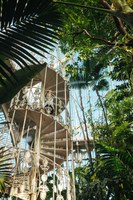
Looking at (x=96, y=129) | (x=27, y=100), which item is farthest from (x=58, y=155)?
(x=96, y=129)

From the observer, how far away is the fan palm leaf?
0.96m

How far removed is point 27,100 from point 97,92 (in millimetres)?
6173

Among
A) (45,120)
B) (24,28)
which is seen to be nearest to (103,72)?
(45,120)

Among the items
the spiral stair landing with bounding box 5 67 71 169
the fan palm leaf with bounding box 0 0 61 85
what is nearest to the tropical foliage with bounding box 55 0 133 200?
the fan palm leaf with bounding box 0 0 61 85

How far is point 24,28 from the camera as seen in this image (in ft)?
3.47

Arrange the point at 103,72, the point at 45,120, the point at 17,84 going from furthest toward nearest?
the point at 103,72 → the point at 45,120 → the point at 17,84

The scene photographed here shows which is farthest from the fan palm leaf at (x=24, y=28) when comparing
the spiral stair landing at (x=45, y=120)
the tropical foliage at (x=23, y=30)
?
the spiral stair landing at (x=45, y=120)

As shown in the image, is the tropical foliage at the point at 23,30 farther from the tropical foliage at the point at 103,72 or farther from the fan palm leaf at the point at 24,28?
the tropical foliage at the point at 103,72

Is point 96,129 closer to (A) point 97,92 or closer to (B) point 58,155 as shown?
(A) point 97,92

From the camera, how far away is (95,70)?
12836mm

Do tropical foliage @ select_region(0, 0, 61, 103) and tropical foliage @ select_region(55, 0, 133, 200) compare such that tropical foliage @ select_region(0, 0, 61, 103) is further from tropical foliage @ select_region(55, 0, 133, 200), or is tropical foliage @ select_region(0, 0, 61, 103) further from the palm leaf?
tropical foliage @ select_region(55, 0, 133, 200)

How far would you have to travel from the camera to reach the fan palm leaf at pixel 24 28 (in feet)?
3.16

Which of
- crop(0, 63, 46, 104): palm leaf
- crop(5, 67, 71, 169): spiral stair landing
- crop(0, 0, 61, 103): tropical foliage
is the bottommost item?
crop(0, 63, 46, 104): palm leaf

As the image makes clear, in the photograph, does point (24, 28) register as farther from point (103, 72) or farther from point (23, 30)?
point (103, 72)
